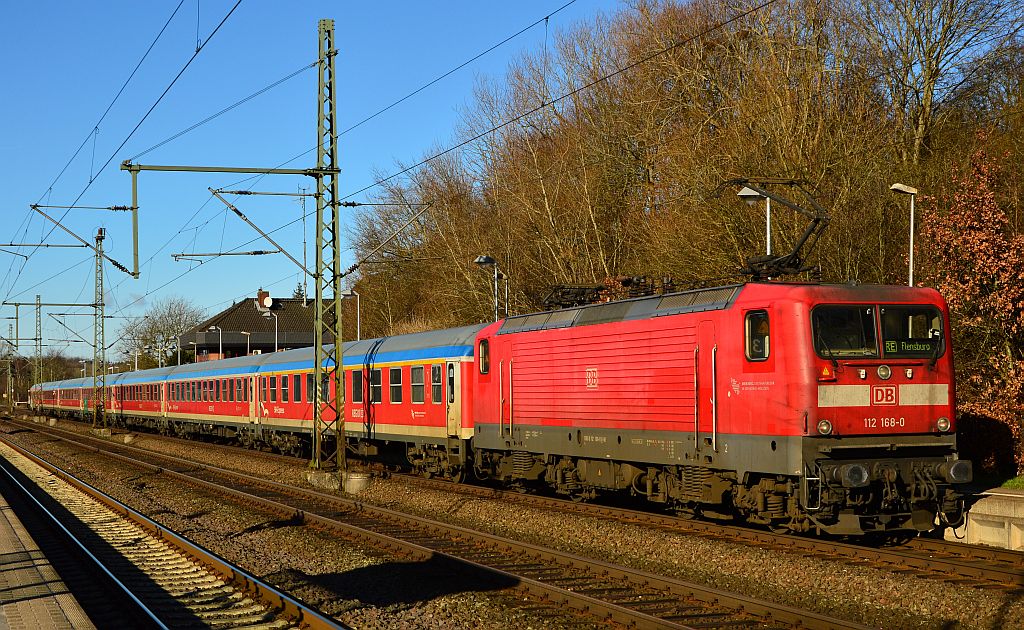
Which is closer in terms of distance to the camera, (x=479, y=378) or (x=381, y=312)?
(x=479, y=378)

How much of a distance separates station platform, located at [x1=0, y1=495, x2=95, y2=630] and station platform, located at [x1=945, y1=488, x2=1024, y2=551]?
11858mm

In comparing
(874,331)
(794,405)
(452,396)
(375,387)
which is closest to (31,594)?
(794,405)

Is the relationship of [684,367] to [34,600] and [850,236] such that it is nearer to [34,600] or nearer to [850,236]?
[34,600]

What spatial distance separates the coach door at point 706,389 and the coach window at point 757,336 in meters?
0.72

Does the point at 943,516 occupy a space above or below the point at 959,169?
below

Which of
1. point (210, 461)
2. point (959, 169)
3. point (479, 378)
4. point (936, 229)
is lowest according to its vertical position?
point (210, 461)

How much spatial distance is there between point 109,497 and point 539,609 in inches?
605

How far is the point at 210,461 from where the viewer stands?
35969 mm

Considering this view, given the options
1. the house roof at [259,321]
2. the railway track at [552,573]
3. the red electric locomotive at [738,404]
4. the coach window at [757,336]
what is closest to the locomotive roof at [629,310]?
the red electric locomotive at [738,404]

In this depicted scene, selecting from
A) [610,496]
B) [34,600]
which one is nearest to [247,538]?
[34,600]

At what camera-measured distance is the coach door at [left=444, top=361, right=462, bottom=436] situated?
24.4 metres

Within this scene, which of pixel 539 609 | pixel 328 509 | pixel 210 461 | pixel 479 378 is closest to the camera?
pixel 539 609

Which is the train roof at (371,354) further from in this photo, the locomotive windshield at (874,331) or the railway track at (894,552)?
the locomotive windshield at (874,331)

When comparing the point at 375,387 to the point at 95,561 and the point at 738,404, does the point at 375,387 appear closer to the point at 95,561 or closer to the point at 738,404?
the point at 95,561
